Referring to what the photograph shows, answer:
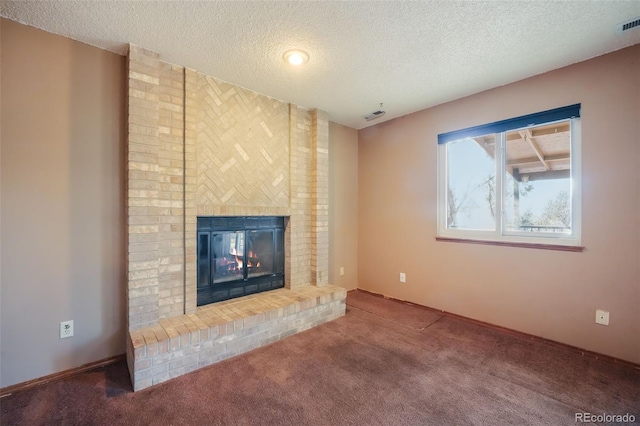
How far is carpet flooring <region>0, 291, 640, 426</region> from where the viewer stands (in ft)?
5.42

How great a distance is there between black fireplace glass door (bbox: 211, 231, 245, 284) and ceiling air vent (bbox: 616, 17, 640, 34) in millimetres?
3515

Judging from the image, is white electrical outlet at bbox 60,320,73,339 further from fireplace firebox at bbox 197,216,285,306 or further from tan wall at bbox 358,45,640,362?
tan wall at bbox 358,45,640,362

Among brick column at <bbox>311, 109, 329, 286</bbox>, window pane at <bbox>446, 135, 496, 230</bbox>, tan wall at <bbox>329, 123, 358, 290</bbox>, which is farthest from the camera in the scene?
tan wall at <bbox>329, 123, 358, 290</bbox>

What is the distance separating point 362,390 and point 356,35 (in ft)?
8.31

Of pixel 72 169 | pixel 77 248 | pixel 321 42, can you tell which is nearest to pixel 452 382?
pixel 321 42

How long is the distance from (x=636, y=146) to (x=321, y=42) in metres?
2.58

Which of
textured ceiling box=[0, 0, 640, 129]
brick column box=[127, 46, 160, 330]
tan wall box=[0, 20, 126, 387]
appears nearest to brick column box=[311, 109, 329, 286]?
textured ceiling box=[0, 0, 640, 129]

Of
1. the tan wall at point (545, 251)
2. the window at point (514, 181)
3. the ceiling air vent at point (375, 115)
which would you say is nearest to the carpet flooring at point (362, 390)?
the tan wall at point (545, 251)

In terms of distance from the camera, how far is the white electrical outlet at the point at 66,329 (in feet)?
6.75

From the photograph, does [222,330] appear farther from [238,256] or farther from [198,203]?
[198,203]

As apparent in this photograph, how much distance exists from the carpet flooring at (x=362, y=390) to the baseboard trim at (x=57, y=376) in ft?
0.16

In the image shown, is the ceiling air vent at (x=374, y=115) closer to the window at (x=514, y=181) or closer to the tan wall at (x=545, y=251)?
the tan wall at (x=545, y=251)

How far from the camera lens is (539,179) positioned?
2.70 metres

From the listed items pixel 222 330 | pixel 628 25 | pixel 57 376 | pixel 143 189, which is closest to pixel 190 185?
pixel 143 189
